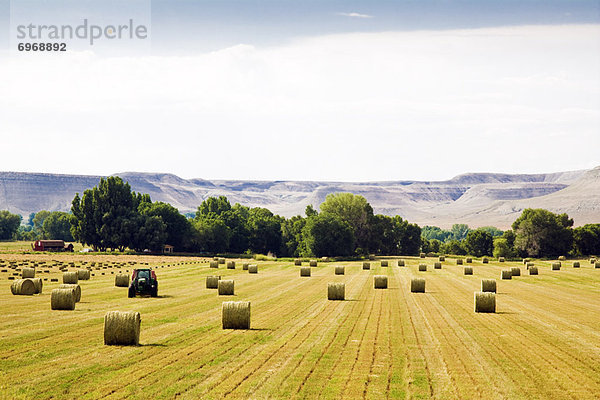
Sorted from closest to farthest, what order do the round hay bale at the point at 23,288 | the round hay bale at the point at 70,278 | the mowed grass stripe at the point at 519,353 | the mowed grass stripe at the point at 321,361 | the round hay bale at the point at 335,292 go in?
the mowed grass stripe at the point at 321,361
the mowed grass stripe at the point at 519,353
the round hay bale at the point at 23,288
the round hay bale at the point at 335,292
the round hay bale at the point at 70,278

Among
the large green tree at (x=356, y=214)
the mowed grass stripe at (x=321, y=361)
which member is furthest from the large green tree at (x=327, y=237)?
the mowed grass stripe at (x=321, y=361)

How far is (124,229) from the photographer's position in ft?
447

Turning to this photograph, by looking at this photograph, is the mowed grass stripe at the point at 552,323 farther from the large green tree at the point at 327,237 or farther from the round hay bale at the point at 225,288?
the large green tree at the point at 327,237

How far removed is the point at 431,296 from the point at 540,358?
23917mm

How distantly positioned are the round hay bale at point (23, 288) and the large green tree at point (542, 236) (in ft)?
459

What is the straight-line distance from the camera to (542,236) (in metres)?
159

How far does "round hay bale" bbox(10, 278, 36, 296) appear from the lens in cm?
4084

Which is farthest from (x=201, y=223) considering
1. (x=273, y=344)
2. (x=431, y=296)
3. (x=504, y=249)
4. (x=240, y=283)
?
(x=273, y=344)

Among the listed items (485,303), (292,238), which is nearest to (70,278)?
(485,303)

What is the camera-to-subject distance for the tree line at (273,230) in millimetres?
137250

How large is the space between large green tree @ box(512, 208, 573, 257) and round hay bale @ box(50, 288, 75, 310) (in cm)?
14447

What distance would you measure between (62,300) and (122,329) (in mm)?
11491

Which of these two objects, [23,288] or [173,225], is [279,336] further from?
[173,225]

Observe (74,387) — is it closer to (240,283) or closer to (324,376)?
(324,376)
